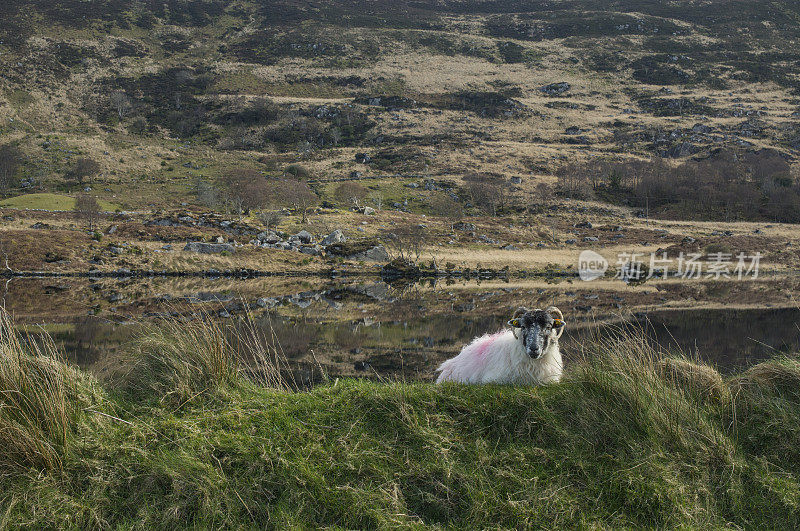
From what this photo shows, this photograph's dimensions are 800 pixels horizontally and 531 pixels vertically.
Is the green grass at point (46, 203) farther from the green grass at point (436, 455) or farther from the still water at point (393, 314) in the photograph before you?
the green grass at point (436, 455)

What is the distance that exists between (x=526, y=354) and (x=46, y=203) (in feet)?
281

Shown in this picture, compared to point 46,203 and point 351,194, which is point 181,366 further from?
point 351,194

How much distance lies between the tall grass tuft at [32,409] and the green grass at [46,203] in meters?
80.0

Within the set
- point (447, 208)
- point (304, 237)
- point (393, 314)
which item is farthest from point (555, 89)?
point (393, 314)

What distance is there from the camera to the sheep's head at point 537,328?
6934mm

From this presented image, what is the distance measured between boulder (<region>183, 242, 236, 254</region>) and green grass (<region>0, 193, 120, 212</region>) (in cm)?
3181

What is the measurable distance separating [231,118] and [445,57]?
92.4m

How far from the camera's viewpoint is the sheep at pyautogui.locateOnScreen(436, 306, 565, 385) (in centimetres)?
707

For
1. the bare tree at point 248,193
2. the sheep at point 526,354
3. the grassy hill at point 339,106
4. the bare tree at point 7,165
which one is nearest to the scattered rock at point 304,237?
the bare tree at point 248,193

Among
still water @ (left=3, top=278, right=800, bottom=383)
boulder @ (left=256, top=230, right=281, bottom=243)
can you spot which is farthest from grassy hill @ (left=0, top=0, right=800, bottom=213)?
still water @ (left=3, top=278, right=800, bottom=383)

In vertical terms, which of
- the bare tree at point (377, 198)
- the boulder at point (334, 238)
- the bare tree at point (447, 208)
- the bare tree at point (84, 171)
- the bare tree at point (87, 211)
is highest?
the bare tree at point (84, 171)

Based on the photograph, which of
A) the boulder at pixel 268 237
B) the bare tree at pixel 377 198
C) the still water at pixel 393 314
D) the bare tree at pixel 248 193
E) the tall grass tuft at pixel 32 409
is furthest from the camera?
the bare tree at pixel 377 198

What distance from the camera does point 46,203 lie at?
239ft

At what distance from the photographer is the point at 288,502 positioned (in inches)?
182
